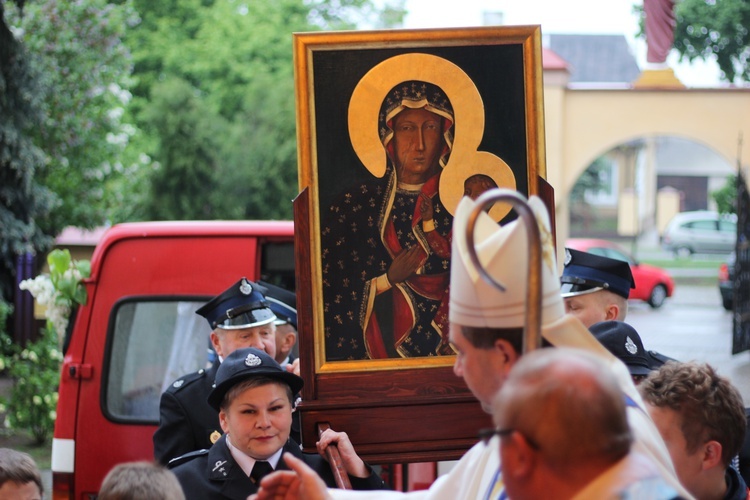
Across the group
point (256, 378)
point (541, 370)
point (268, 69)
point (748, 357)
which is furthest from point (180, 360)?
point (268, 69)

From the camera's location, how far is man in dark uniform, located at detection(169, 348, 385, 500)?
3.95 meters

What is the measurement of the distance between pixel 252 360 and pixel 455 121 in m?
1.18

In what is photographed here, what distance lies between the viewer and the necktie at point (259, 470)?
3.97 m

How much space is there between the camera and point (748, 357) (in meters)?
18.8

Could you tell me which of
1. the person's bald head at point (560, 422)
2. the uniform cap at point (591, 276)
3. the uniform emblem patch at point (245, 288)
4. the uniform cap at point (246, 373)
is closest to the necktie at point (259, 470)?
the uniform cap at point (246, 373)

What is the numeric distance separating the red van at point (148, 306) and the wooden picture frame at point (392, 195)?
8.16ft

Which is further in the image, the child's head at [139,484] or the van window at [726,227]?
the van window at [726,227]

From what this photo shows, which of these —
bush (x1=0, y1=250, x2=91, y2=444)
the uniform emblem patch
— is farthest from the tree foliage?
the uniform emblem patch

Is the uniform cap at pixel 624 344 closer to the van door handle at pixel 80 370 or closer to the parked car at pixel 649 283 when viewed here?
the van door handle at pixel 80 370

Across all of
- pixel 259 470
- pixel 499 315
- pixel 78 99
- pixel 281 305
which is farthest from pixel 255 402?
pixel 78 99

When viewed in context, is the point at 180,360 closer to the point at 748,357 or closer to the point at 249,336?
the point at 249,336

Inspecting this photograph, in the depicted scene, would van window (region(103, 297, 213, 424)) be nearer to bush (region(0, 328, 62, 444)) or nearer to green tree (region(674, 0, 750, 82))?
bush (region(0, 328, 62, 444))

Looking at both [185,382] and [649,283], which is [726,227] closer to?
[649,283]

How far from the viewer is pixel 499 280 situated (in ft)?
7.89
